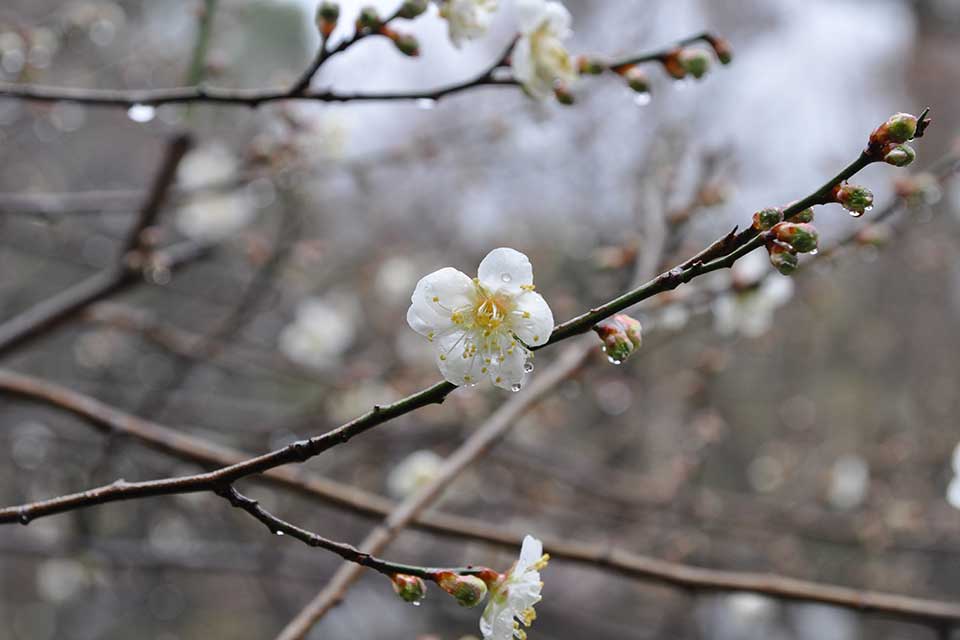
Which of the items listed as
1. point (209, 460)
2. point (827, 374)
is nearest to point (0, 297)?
point (209, 460)

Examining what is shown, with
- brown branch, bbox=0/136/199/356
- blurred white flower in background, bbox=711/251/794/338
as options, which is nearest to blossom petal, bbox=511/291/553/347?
brown branch, bbox=0/136/199/356

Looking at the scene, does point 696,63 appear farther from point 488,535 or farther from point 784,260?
point 488,535

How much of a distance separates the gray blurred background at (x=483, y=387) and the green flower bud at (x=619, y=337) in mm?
1080

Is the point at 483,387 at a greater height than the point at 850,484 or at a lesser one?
lesser

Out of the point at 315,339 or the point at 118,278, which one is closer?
the point at 118,278

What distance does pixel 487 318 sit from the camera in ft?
3.64

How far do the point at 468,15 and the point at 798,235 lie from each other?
0.92 metres

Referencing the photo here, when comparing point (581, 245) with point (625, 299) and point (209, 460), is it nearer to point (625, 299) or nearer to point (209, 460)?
point (209, 460)

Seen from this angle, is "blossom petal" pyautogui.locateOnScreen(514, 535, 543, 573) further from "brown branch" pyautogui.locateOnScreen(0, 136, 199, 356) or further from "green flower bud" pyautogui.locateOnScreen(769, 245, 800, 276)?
"brown branch" pyautogui.locateOnScreen(0, 136, 199, 356)

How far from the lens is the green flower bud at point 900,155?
35.4 inches

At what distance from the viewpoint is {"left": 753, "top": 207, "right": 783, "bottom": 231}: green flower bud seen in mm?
891

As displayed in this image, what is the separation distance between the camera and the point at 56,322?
7.94 feet

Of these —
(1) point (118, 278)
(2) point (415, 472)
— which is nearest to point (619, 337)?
(1) point (118, 278)

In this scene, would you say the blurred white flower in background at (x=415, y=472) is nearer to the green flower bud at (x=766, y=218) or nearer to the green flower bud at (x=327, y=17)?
the green flower bud at (x=327, y=17)
